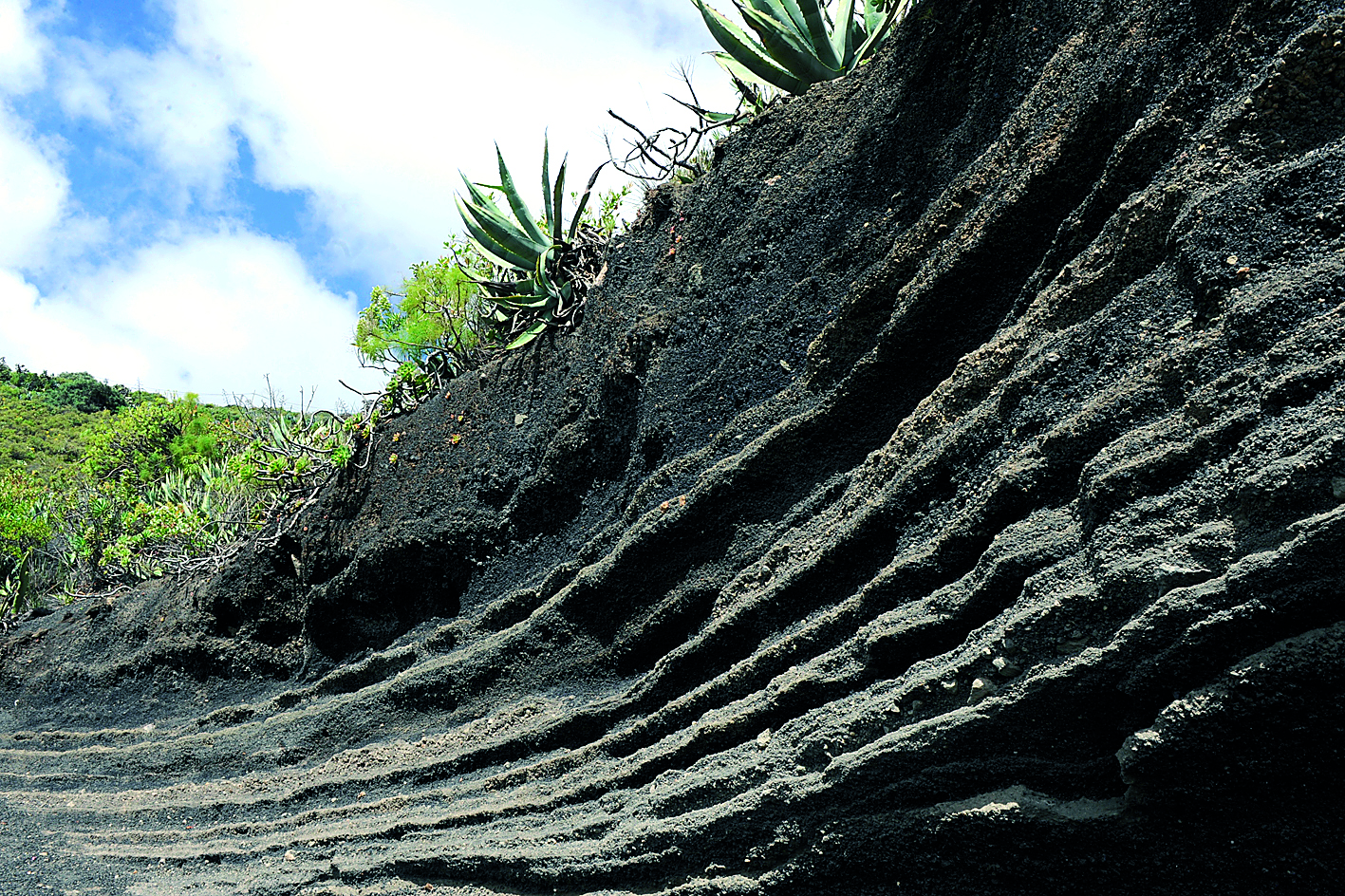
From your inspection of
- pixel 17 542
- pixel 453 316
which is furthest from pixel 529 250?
pixel 17 542

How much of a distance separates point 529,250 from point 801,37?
248 centimetres

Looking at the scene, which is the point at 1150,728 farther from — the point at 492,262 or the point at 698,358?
the point at 492,262

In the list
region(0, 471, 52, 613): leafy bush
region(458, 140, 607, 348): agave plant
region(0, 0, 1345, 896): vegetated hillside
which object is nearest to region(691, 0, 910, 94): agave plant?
region(0, 0, 1345, 896): vegetated hillside

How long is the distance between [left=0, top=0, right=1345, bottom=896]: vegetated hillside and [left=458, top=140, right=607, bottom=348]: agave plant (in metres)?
0.40

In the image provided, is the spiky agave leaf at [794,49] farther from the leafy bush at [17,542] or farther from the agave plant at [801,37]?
the leafy bush at [17,542]

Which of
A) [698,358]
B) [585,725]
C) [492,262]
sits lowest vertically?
[585,725]

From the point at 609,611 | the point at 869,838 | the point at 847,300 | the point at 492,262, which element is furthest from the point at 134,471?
the point at 869,838

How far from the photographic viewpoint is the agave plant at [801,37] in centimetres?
495

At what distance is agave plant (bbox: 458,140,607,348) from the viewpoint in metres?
6.25

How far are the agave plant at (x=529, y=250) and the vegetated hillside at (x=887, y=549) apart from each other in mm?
395

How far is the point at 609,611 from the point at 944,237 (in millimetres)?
2482

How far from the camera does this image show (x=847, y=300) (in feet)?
12.9

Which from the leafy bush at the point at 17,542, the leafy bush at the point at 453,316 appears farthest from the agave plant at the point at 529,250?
the leafy bush at the point at 17,542

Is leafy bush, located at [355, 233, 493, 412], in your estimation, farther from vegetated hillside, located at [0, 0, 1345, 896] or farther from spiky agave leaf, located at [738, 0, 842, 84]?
spiky agave leaf, located at [738, 0, 842, 84]
